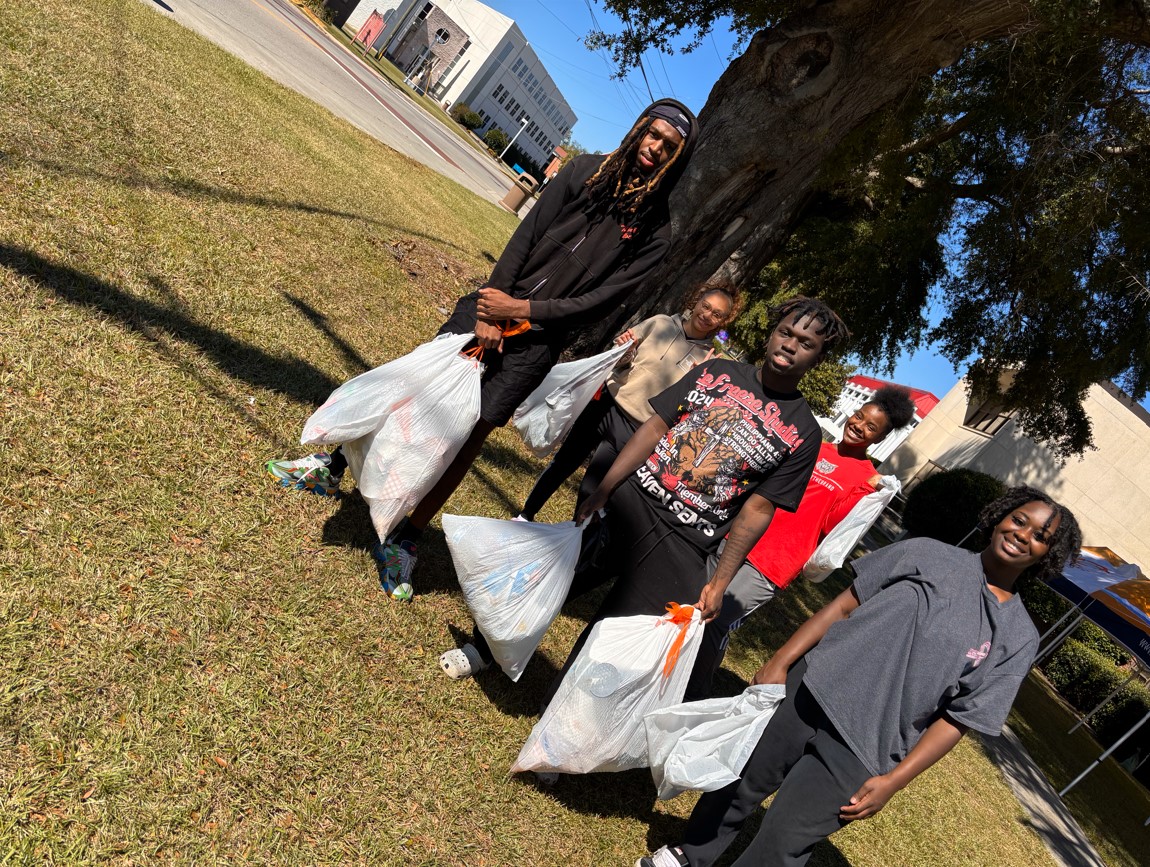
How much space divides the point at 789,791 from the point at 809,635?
1.75 ft

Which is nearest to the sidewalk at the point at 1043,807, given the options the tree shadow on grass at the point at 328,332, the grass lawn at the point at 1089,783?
the grass lawn at the point at 1089,783

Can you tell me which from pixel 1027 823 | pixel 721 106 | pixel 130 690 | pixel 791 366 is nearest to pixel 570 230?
pixel 791 366

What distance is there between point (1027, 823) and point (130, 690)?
709 cm

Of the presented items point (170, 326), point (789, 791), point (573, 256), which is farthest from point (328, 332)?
point (789, 791)

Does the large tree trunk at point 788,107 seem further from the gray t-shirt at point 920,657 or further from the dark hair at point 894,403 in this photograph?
the gray t-shirt at point 920,657

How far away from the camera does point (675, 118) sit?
309 cm

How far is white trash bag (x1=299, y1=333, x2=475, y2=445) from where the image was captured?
3.18 meters

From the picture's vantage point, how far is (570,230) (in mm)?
3234

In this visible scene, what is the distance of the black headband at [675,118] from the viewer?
308cm

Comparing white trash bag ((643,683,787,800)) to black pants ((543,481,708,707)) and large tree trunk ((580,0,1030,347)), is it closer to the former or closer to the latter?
black pants ((543,481,708,707))

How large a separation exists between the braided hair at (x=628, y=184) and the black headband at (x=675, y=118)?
0.03m

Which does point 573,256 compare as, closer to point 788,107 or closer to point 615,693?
point 615,693

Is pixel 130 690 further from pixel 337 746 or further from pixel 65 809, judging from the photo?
pixel 337 746

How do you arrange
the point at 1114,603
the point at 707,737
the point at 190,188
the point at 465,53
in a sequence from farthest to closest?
the point at 465,53
the point at 1114,603
the point at 190,188
the point at 707,737
